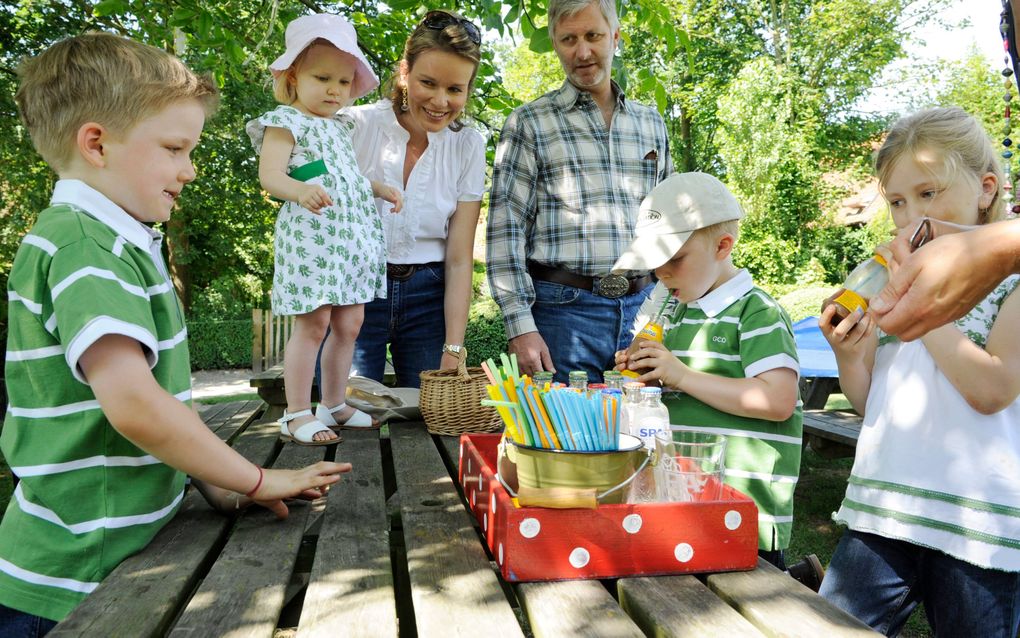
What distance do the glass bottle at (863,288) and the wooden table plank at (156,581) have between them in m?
1.41

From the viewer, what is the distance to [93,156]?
Answer: 1609 millimetres

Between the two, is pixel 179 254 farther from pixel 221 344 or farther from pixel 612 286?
pixel 612 286

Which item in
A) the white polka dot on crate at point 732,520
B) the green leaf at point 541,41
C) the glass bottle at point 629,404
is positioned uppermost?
the green leaf at point 541,41

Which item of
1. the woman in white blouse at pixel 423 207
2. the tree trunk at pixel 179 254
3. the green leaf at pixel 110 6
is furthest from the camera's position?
the tree trunk at pixel 179 254

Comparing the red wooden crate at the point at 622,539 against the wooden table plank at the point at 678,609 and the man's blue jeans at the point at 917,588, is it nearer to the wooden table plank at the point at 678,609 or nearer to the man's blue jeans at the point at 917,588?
the wooden table plank at the point at 678,609

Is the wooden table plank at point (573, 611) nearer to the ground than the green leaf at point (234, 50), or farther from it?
nearer to the ground

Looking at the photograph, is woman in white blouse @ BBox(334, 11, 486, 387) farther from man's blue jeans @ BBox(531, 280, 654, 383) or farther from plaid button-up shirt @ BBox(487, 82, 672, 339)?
man's blue jeans @ BBox(531, 280, 654, 383)

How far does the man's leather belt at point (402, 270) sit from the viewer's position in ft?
10.2

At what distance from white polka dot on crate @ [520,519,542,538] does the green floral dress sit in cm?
156

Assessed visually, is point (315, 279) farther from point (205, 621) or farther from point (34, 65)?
point (205, 621)

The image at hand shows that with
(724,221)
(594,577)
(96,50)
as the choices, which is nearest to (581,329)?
(724,221)

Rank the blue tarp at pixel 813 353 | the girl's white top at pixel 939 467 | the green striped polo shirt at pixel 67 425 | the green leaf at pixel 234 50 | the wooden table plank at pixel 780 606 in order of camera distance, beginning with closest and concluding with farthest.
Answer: the wooden table plank at pixel 780 606 → the green striped polo shirt at pixel 67 425 → the girl's white top at pixel 939 467 → the green leaf at pixel 234 50 → the blue tarp at pixel 813 353

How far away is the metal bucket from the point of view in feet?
4.44

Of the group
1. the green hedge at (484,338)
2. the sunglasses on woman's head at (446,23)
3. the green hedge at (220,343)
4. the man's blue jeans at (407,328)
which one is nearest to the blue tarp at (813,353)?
the man's blue jeans at (407,328)
